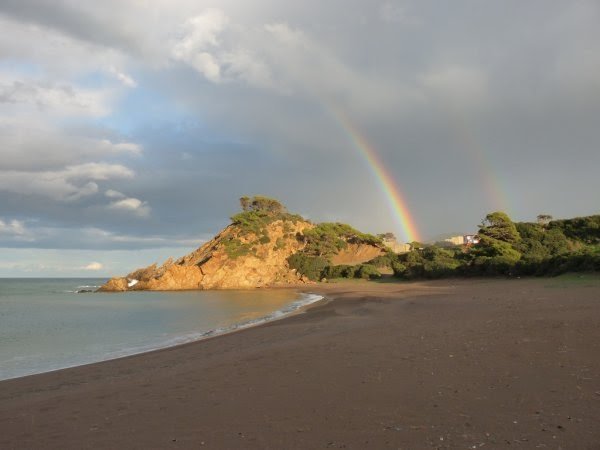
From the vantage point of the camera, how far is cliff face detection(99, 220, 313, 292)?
8006 cm

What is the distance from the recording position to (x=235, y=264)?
80.6 meters

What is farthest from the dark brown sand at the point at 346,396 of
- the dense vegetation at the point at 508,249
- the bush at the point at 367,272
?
the bush at the point at 367,272

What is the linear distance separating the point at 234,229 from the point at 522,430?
8675cm

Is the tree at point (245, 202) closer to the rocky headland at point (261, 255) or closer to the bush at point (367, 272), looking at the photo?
the rocky headland at point (261, 255)

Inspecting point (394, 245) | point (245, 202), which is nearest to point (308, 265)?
point (245, 202)

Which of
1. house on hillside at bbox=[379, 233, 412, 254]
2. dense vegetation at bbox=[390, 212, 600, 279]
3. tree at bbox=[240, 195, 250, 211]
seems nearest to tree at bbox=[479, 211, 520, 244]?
dense vegetation at bbox=[390, 212, 600, 279]

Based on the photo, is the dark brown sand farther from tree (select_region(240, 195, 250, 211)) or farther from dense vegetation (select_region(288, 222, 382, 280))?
tree (select_region(240, 195, 250, 211))

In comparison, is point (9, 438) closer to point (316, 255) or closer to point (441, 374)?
point (441, 374)

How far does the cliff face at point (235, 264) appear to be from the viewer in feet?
263

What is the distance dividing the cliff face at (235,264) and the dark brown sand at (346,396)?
65614 mm

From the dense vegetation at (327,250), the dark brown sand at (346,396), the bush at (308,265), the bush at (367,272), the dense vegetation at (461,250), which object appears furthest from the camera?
the bush at (308,265)

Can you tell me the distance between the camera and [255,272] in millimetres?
81312

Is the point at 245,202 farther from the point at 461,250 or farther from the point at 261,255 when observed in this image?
the point at 461,250

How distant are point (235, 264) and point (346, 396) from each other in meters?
74.4
